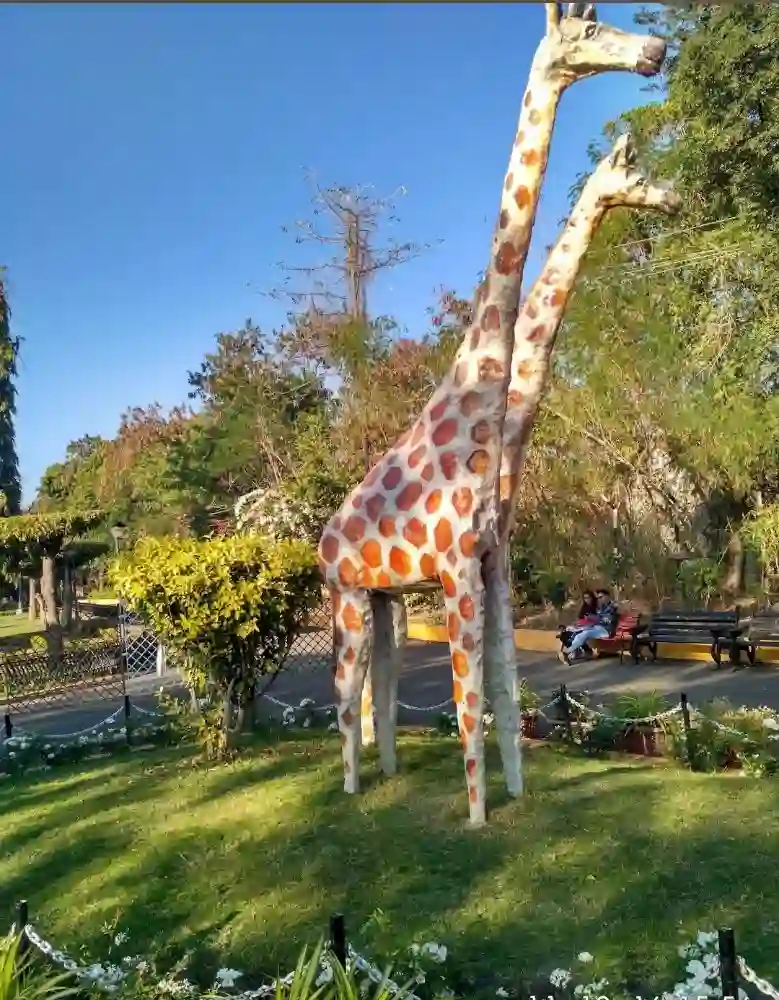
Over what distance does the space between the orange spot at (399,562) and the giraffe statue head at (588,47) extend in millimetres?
2989

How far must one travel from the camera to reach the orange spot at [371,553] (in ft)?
19.7

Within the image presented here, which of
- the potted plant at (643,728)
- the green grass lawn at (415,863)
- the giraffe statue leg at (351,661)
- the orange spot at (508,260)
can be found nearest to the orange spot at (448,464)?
the giraffe statue leg at (351,661)

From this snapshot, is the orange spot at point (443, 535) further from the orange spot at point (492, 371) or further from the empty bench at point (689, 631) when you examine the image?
the empty bench at point (689, 631)

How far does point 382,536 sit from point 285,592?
1.85m

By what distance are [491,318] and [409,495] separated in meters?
1.18

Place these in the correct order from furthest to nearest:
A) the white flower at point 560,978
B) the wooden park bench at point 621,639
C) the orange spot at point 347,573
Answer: the wooden park bench at point 621,639, the orange spot at point 347,573, the white flower at point 560,978

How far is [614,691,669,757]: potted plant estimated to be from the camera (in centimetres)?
742

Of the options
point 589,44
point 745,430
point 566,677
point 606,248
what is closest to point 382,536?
point 589,44

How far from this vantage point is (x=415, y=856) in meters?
5.25

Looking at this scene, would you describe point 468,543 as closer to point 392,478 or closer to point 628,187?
point 392,478

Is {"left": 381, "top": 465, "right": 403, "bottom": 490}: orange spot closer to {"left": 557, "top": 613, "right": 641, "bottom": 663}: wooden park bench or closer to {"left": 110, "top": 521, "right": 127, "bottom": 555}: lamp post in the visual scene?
{"left": 557, "top": 613, "right": 641, "bottom": 663}: wooden park bench

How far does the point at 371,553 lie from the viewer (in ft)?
19.8

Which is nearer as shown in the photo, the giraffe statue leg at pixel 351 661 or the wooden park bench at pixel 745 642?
the giraffe statue leg at pixel 351 661

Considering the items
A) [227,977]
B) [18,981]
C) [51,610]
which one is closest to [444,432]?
[227,977]
